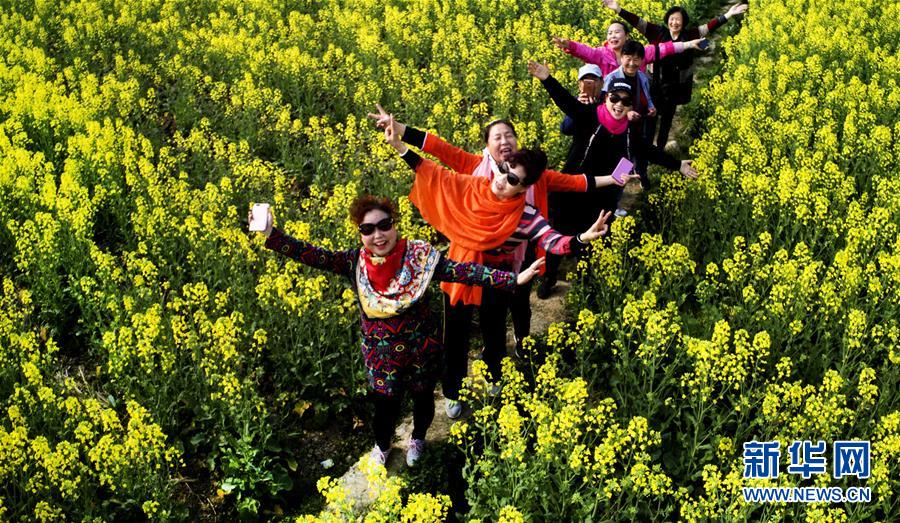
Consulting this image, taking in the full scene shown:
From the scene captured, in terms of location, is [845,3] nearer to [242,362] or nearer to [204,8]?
[204,8]

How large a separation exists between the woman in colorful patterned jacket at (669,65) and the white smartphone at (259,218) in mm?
6993

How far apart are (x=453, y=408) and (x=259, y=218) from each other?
2792 mm

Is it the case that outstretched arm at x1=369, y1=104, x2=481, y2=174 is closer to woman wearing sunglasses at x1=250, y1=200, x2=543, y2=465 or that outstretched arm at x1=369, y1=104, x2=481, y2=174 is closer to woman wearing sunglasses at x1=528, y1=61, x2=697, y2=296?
woman wearing sunglasses at x1=250, y1=200, x2=543, y2=465

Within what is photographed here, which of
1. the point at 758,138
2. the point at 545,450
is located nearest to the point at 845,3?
the point at 758,138

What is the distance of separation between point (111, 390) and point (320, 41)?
353 inches

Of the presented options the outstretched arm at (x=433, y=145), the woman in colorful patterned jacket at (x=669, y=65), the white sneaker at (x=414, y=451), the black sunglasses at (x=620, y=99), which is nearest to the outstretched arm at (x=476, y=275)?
the outstretched arm at (x=433, y=145)

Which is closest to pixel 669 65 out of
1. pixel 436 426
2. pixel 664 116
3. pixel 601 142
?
pixel 664 116

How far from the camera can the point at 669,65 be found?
34.3 ft

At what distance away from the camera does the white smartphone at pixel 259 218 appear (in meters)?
4.84

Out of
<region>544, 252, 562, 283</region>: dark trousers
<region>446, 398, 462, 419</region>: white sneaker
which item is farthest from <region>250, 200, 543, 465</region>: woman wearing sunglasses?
<region>544, 252, 562, 283</region>: dark trousers

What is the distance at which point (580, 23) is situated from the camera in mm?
15992

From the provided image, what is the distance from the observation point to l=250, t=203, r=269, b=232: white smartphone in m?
4.84

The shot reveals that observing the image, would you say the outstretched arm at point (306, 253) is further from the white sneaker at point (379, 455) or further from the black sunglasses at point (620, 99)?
the black sunglasses at point (620, 99)

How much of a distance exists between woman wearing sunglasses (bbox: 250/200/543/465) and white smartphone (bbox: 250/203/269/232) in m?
0.04
